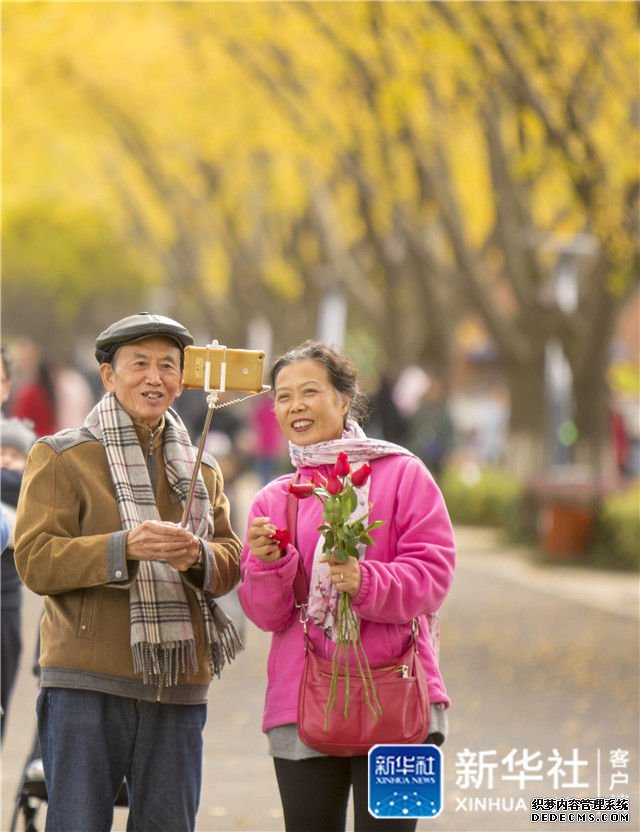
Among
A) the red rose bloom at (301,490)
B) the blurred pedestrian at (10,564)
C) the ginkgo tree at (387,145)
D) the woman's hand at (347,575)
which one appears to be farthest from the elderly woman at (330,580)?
the ginkgo tree at (387,145)

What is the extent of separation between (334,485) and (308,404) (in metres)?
0.37

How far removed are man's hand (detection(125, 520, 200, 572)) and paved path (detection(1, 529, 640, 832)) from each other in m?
2.43

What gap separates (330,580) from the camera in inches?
185

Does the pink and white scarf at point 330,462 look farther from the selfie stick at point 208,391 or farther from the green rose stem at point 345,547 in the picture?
the selfie stick at point 208,391

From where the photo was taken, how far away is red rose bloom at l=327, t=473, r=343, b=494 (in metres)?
4.59

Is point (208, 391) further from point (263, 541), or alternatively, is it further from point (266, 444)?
point (266, 444)

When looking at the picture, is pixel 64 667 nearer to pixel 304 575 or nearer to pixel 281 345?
pixel 304 575

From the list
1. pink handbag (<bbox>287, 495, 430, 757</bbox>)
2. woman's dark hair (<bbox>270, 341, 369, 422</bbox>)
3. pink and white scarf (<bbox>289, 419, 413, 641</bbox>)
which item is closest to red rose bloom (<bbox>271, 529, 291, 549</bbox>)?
pink and white scarf (<bbox>289, 419, 413, 641</bbox>)

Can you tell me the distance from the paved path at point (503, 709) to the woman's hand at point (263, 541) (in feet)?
7.68

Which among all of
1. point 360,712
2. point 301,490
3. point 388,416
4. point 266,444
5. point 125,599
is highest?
point 388,416

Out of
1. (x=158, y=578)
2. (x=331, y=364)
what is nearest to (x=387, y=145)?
(x=331, y=364)

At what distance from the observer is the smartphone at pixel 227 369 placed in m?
4.70

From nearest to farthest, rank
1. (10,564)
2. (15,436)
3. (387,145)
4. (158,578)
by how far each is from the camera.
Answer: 1. (158,578)
2. (10,564)
3. (15,436)
4. (387,145)

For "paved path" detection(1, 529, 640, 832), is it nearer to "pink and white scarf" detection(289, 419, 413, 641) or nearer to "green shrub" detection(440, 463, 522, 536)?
"pink and white scarf" detection(289, 419, 413, 641)
